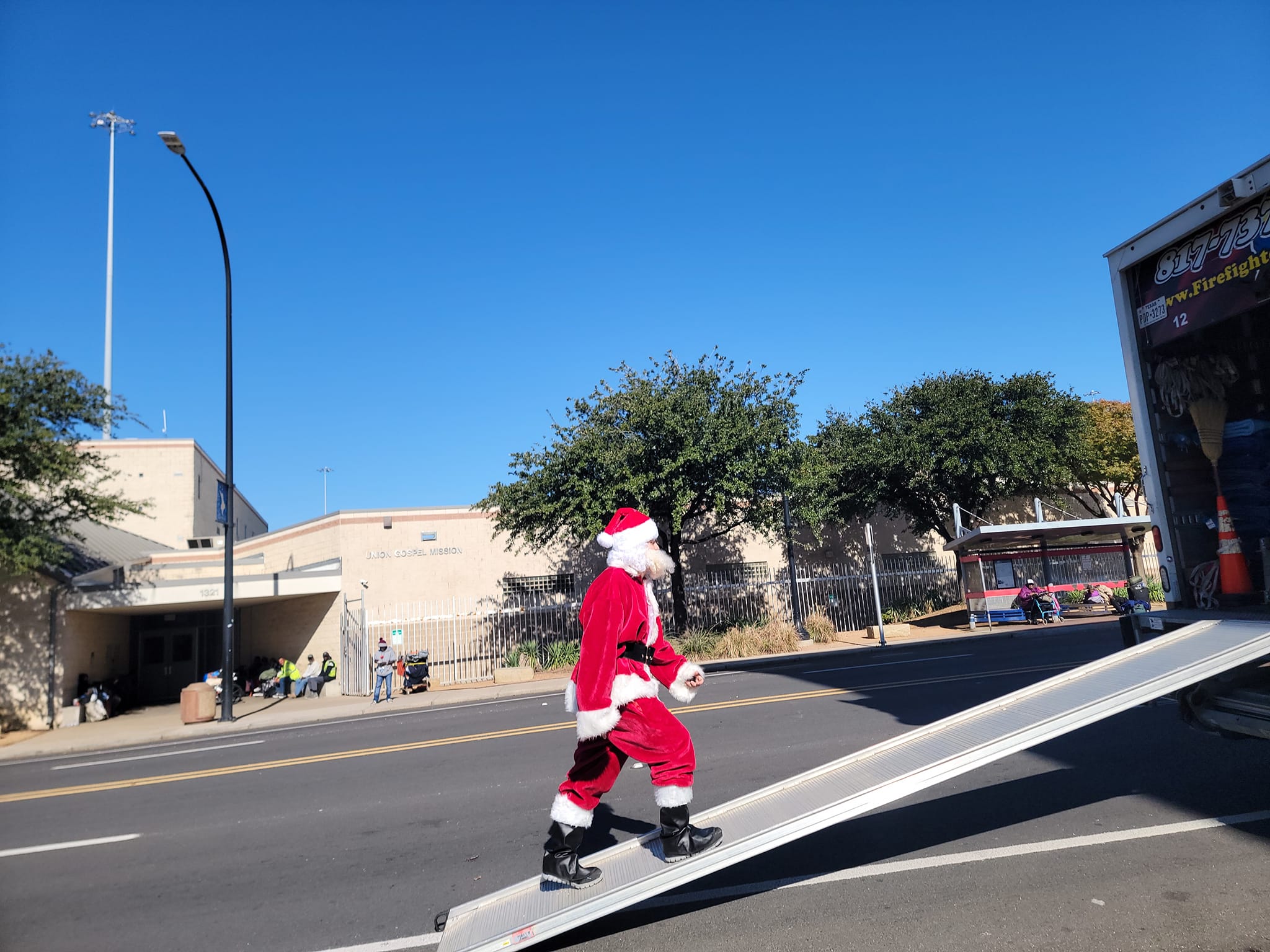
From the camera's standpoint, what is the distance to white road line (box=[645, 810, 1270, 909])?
4109mm

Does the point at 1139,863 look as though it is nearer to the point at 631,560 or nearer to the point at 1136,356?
the point at 631,560

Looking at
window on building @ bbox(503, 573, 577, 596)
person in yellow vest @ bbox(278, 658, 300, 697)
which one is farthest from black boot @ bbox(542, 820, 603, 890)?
window on building @ bbox(503, 573, 577, 596)

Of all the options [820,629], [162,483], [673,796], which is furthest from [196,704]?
[162,483]

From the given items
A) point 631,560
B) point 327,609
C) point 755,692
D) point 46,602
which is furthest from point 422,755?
point 327,609

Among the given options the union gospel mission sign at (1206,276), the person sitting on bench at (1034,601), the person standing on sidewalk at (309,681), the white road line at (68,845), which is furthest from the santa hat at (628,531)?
the person sitting on bench at (1034,601)

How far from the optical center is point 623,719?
3852 millimetres

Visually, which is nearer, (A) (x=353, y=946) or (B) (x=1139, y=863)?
(A) (x=353, y=946)

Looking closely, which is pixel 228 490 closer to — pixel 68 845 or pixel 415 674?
pixel 415 674

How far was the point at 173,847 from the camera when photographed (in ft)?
19.2

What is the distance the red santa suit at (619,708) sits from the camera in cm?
376

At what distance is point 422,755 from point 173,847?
3.23m

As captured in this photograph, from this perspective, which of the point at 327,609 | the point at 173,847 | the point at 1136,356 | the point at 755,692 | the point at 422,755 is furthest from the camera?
the point at 327,609

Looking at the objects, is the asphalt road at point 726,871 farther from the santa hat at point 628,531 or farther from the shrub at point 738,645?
the shrub at point 738,645

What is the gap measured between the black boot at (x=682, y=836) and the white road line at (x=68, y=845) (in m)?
5.07
